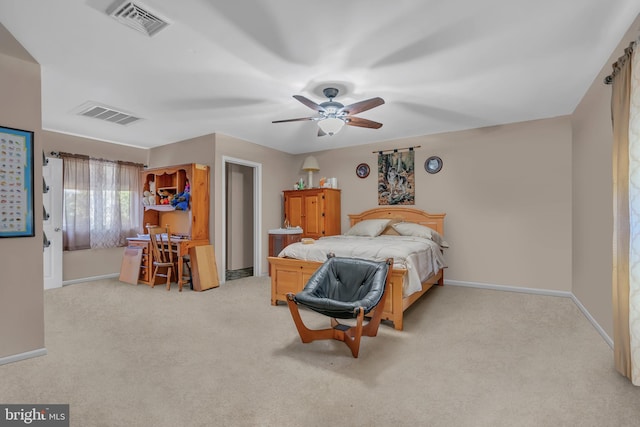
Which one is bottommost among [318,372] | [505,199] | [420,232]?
[318,372]

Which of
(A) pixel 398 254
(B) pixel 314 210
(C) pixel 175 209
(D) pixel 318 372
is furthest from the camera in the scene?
(B) pixel 314 210

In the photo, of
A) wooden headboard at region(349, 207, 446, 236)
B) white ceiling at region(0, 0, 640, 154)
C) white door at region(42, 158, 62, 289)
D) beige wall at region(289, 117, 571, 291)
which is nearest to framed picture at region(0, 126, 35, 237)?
white ceiling at region(0, 0, 640, 154)

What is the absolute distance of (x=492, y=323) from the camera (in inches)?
124

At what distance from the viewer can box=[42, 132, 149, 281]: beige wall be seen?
4801 millimetres

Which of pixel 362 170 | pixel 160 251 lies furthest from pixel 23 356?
pixel 362 170

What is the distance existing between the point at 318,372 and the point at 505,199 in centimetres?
374

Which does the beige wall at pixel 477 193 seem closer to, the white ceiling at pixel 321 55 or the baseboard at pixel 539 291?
the baseboard at pixel 539 291

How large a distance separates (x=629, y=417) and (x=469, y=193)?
11.2ft

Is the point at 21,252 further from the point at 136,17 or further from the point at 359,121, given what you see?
the point at 359,121

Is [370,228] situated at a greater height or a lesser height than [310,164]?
lesser

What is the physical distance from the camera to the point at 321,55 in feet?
8.13

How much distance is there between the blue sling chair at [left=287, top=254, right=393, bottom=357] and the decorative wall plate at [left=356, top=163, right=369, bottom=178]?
109 inches

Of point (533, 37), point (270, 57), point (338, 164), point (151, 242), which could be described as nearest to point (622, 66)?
point (533, 37)

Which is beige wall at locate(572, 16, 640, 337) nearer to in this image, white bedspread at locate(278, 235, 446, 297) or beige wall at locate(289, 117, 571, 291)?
beige wall at locate(289, 117, 571, 291)
